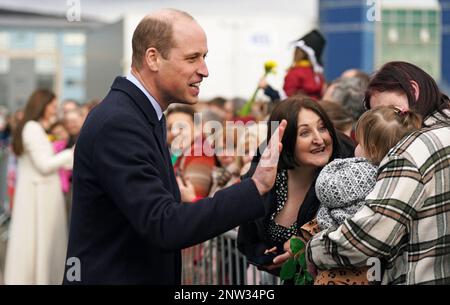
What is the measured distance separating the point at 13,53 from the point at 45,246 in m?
31.8

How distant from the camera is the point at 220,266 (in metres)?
6.32

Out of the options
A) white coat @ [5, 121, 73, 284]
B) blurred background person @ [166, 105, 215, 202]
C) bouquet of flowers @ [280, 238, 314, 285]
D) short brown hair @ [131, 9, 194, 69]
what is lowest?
white coat @ [5, 121, 73, 284]

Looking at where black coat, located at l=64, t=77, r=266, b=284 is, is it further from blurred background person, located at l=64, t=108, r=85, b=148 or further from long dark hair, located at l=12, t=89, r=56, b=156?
blurred background person, located at l=64, t=108, r=85, b=148

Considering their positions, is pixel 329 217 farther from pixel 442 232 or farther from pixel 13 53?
pixel 13 53

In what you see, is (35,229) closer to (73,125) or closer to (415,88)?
(73,125)

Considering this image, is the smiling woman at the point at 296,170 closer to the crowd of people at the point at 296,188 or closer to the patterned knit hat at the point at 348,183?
the crowd of people at the point at 296,188

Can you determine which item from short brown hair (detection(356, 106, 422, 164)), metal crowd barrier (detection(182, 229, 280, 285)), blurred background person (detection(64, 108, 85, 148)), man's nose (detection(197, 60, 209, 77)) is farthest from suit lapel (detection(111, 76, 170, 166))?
blurred background person (detection(64, 108, 85, 148))

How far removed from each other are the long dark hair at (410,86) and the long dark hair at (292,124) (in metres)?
0.44

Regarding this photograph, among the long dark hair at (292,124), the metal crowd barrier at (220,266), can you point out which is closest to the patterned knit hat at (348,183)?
the long dark hair at (292,124)

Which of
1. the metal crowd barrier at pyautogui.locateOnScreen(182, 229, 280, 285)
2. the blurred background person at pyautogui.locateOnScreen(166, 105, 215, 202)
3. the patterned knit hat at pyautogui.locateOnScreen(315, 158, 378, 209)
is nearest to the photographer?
the patterned knit hat at pyautogui.locateOnScreen(315, 158, 378, 209)

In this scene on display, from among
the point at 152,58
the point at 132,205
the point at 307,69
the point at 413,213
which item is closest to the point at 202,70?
the point at 152,58

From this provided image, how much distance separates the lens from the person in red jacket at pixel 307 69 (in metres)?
7.95

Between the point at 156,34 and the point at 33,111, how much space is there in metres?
6.10

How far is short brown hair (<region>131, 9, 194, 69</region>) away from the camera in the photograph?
11.4ft
